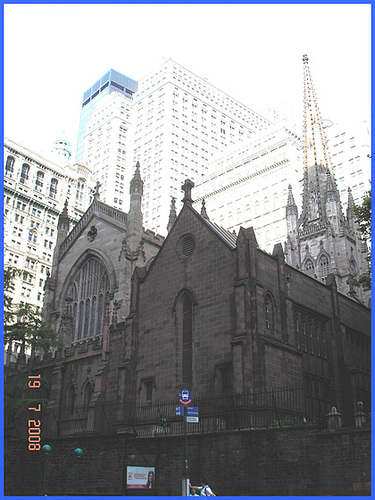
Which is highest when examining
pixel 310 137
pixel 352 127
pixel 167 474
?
pixel 352 127

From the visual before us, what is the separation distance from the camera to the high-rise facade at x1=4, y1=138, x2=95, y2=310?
8788cm

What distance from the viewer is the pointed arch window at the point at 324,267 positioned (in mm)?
63844

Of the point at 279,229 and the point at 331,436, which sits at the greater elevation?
the point at 279,229

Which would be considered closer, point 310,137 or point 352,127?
point 310,137

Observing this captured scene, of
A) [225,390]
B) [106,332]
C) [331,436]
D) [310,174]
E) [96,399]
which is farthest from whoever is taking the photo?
[310,174]

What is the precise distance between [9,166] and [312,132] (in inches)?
1925

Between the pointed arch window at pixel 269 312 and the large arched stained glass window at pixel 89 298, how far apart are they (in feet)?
58.4

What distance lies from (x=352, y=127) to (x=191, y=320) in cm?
8337

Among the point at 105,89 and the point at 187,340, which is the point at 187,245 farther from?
the point at 105,89

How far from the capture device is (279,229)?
101688 mm

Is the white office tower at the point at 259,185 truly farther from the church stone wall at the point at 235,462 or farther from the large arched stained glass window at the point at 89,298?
the church stone wall at the point at 235,462

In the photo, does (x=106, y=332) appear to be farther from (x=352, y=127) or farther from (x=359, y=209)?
(x=352, y=127)

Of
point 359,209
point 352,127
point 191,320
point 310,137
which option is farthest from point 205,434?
point 352,127

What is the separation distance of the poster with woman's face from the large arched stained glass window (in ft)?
76.1
